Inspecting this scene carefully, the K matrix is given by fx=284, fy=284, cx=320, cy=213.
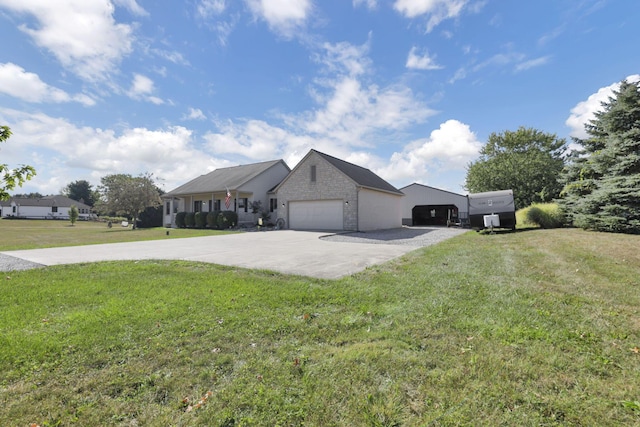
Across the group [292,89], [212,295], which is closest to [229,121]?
[292,89]

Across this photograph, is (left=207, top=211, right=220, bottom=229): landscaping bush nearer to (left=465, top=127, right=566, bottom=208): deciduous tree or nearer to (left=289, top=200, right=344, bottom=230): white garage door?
(left=289, top=200, right=344, bottom=230): white garage door

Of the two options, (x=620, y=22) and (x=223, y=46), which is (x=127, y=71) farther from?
(x=620, y=22)

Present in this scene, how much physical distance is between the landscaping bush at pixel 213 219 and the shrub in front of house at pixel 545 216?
22160mm

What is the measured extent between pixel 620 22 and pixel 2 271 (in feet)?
57.5

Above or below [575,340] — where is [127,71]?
above

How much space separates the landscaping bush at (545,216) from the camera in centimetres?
1575

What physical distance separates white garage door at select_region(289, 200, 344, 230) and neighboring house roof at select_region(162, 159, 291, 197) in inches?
210

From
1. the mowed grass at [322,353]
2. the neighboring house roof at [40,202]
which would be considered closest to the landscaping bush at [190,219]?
the mowed grass at [322,353]

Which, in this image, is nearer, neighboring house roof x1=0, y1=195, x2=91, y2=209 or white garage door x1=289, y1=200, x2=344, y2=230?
white garage door x1=289, y1=200, x2=344, y2=230

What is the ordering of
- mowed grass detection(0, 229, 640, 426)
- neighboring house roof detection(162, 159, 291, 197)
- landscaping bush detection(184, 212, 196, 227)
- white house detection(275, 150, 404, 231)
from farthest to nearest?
1. landscaping bush detection(184, 212, 196, 227)
2. neighboring house roof detection(162, 159, 291, 197)
3. white house detection(275, 150, 404, 231)
4. mowed grass detection(0, 229, 640, 426)

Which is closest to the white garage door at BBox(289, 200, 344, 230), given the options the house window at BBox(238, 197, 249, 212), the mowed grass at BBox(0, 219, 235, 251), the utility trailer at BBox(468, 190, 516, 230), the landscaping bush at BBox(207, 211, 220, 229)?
the house window at BBox(238, 197, 249, 212)

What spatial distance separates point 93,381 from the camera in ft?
7.80

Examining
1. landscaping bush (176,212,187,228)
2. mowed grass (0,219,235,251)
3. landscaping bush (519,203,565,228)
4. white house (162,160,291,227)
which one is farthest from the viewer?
landscaping bush (176,212,187,228)

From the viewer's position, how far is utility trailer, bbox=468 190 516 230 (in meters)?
15.1
